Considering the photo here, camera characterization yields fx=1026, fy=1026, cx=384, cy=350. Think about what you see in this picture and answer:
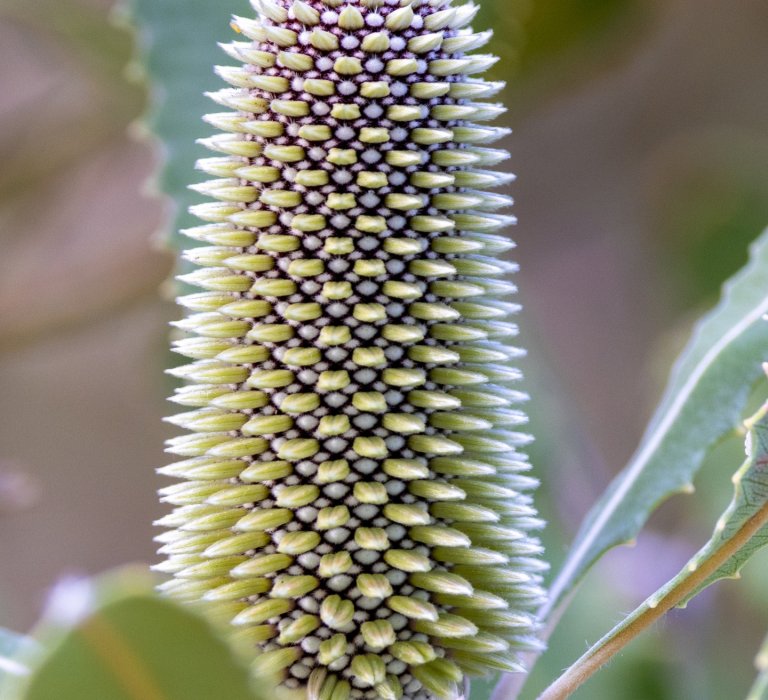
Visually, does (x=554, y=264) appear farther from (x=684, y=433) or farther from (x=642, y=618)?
(x=642, y=618)

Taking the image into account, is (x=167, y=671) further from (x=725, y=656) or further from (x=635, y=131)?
(x=635, y=131)

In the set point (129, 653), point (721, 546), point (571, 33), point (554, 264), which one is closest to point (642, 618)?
point (721, 546)

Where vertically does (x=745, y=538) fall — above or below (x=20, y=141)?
below

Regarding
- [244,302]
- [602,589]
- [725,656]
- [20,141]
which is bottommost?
[725,656]

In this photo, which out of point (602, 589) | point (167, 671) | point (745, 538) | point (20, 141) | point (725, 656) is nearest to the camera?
point (167, 671)

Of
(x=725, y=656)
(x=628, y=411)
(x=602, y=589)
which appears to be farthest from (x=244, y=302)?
(x=628, y=411)

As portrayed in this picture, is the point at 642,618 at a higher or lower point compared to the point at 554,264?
lower
